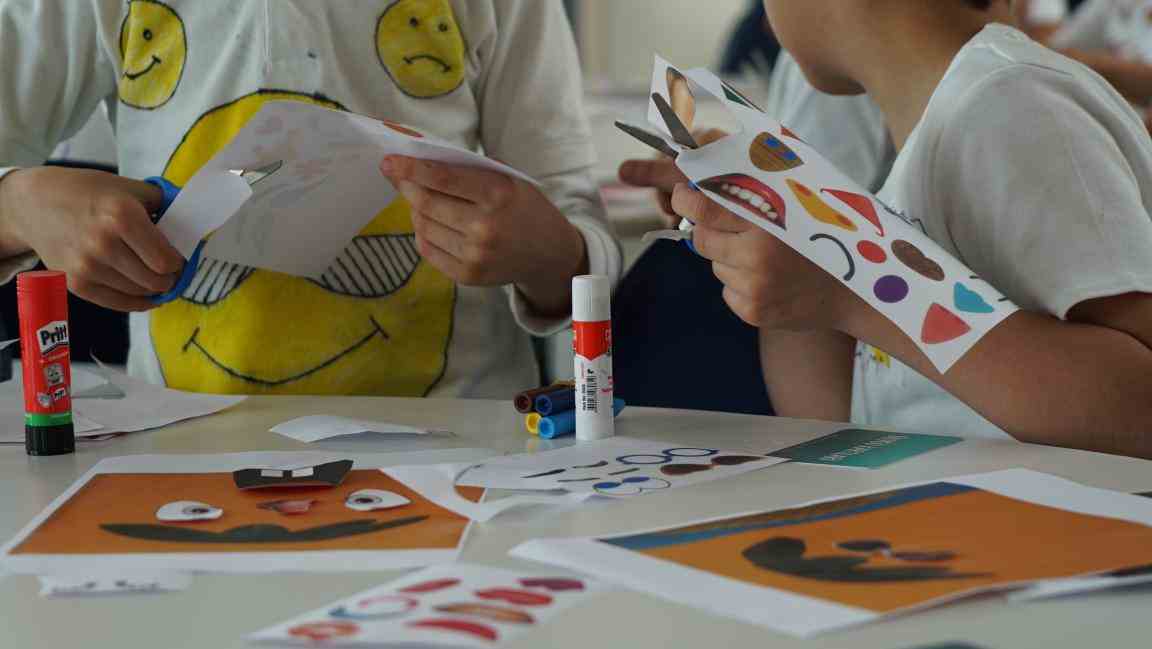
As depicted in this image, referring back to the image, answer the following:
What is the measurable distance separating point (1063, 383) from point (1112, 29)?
3385mm

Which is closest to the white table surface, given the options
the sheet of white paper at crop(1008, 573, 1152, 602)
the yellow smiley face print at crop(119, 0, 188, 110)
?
the sheet of white paper at crop(1008, 573, 1152, 602)

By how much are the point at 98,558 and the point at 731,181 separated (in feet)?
1.44

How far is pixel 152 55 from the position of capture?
1.28m

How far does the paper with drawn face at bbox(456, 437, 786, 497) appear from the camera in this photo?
31.7 inches

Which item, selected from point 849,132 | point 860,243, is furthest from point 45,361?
point 849,132

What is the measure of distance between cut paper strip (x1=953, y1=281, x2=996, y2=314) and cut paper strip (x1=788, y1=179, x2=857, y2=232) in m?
0.08

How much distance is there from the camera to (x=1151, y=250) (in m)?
0.91

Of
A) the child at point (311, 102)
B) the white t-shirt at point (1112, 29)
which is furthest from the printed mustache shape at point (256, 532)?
the white t-shirt at point (1112, 29)

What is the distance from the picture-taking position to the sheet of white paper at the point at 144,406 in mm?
1022

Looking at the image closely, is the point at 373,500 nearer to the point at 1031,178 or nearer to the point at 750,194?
the point at 750,194

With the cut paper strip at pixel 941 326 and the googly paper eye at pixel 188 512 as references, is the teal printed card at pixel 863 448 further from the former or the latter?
the googly paper eye at pixel 188 512

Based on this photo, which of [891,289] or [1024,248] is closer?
[891,289]

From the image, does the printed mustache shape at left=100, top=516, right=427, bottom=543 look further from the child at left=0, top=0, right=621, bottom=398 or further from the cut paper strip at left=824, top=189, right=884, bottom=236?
the child at left=0, top=0, right=621, bottom=398

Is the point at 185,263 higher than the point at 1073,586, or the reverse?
the point at 185,263
